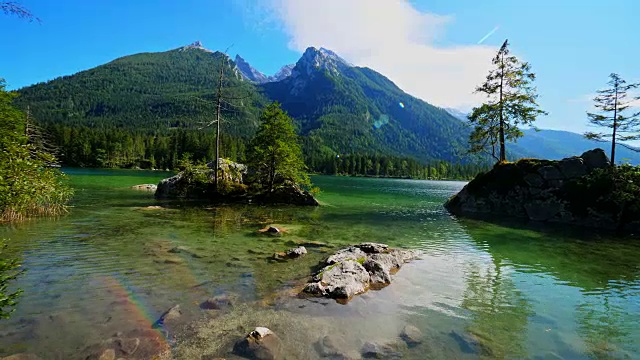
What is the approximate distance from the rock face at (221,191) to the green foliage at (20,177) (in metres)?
17.8

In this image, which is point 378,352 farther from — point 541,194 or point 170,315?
point 541,194

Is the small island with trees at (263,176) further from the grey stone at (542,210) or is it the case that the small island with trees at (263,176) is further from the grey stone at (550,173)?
the grey stone at (550,173)

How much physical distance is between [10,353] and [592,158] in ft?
152

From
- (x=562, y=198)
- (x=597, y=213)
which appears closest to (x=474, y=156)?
(x=562, y=198)

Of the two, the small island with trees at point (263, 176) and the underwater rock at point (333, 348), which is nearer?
the underwater rock at point (333, 348)

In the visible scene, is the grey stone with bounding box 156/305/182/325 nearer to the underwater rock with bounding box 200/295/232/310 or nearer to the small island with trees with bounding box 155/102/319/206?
the underwater rock with bounding box 200/295/232/310

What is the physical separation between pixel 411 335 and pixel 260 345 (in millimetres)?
3998

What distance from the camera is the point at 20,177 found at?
61.7 ft

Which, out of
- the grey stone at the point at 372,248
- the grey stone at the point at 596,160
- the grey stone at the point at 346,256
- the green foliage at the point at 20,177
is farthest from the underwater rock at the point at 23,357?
the grey stone at the point at 596,160

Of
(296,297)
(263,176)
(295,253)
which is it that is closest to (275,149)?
(263,176)

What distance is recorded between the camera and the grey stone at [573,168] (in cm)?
3550

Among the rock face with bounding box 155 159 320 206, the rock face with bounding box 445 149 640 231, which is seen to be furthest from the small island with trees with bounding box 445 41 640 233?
the rock face with bounding box 155 159 320 206

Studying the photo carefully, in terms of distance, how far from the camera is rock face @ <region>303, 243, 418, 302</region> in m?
11.5

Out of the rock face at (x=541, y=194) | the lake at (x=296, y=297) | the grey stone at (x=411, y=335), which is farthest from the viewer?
the rock face at (x=541, y=194)
